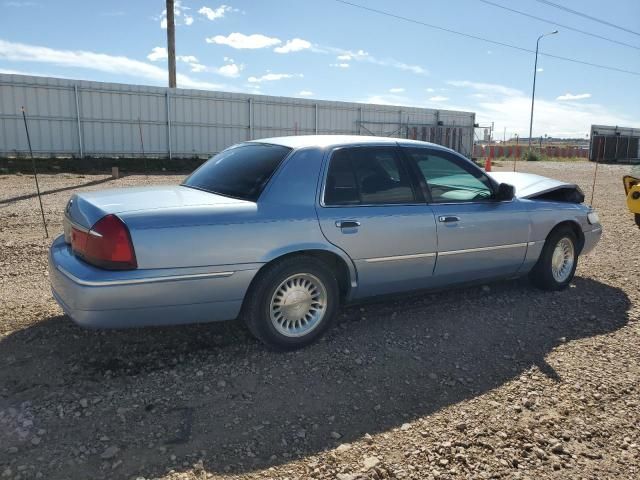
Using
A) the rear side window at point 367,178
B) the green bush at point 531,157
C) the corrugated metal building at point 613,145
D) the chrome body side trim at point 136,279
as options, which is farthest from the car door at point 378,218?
the corrugated metal building at point 613,145

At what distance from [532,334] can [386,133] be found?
25.9m

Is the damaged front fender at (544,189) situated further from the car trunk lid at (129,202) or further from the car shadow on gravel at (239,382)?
the car trunk lid at (129,202)

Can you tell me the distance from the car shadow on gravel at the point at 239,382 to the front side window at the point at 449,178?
1.01 metres

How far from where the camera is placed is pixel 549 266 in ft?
17.6

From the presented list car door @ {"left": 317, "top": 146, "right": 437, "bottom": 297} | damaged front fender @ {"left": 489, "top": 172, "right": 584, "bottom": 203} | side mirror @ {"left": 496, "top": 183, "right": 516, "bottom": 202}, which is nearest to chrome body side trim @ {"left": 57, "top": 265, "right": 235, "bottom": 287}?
car door @ {"left": 317, "top": 146, "right": 437, "bottom": 297}

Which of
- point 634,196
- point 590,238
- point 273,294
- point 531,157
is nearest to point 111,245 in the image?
point 273,294

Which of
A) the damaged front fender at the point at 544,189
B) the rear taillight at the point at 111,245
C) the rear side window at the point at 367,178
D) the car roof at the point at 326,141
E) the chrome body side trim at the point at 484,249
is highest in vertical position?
the car roof at the point at 326,141

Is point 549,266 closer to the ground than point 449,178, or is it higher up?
closer to the ground

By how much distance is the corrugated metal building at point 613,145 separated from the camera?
3759cm

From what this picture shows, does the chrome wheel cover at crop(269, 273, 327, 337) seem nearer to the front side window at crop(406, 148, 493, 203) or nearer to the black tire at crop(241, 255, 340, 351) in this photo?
the black tire at crop(241, 255, 340, 351)

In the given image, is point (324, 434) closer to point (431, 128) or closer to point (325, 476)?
point (325, 476)

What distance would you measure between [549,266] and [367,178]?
2323 millimetres

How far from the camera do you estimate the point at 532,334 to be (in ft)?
14.4

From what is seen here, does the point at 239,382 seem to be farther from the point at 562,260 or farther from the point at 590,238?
the point at 590,238
